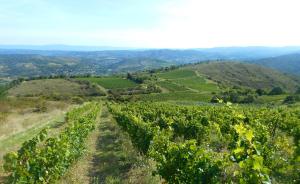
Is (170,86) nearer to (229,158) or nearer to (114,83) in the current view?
(114,83)

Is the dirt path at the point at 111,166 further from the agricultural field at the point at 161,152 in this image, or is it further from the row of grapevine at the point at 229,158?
the row of grapevine at the point at 229,158

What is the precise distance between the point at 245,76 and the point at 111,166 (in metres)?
152

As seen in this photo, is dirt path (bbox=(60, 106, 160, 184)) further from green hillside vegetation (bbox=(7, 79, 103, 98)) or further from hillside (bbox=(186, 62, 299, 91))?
hillside (bbox=(186, 62, 299, 91))

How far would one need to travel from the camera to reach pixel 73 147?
14836 mm

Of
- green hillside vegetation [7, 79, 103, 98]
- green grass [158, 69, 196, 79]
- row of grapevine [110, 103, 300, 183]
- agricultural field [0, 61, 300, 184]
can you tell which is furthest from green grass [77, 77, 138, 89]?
row of grapevine [110, 103, 300, 183]

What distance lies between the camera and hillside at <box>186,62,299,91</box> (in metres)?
149

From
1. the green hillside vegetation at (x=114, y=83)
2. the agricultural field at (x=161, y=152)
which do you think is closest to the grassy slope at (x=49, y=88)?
the green hillside vegetation at (x=114, y=83)

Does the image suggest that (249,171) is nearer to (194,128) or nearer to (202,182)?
(202,182)

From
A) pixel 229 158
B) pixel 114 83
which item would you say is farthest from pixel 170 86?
pixel 229 158

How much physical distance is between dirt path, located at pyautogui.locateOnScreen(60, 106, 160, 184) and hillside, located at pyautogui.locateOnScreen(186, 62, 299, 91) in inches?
4858

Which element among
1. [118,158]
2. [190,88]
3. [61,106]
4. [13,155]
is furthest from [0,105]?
[190,88]

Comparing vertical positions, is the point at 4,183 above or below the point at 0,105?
above

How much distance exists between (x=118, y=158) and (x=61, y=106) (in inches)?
1664

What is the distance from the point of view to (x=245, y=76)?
16200 cm
